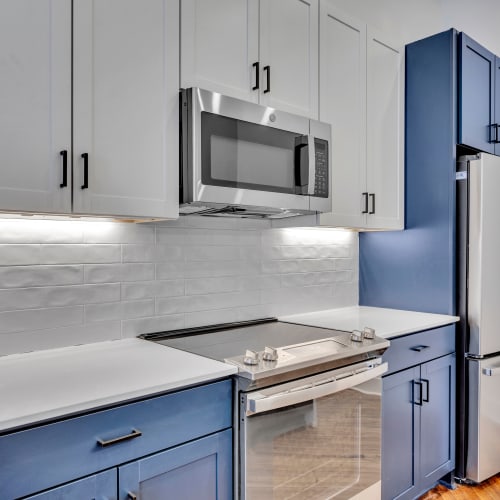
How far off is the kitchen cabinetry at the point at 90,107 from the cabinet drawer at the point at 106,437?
0.62 metres

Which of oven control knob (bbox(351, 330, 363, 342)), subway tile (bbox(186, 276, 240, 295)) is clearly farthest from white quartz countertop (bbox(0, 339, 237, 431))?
oven control knob (bbox(351, 330, 363, 342))

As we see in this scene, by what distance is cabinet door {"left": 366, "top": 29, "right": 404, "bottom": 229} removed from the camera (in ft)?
8.45

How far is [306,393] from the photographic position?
1.61m

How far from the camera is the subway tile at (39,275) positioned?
5.29 ft

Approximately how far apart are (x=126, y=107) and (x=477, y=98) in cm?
210

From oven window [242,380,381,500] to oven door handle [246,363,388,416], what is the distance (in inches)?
1.6

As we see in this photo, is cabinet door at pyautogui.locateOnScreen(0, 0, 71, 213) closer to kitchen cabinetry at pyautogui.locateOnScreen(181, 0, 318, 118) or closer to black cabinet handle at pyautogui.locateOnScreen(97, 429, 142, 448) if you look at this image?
kitchen cabinetry at pyautogui.locateOnScreen(181, 0, 318, 118)

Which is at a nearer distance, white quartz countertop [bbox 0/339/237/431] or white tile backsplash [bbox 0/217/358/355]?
white quartz countertop [bbox 0/339/237/431]

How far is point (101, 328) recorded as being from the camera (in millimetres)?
1843

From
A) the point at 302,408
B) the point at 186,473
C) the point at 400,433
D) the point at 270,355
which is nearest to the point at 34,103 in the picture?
the point at 270,355

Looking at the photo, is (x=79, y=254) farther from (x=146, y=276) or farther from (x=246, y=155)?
(x=246, y=155)

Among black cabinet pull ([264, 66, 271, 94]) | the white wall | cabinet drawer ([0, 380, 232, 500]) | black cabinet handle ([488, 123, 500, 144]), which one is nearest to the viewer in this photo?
cabinet drawer ([0, 380, 232, 500])

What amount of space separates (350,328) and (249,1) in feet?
4.93

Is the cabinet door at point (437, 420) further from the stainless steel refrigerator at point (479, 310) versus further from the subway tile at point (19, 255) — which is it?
the subway tile at point (19, 255)
